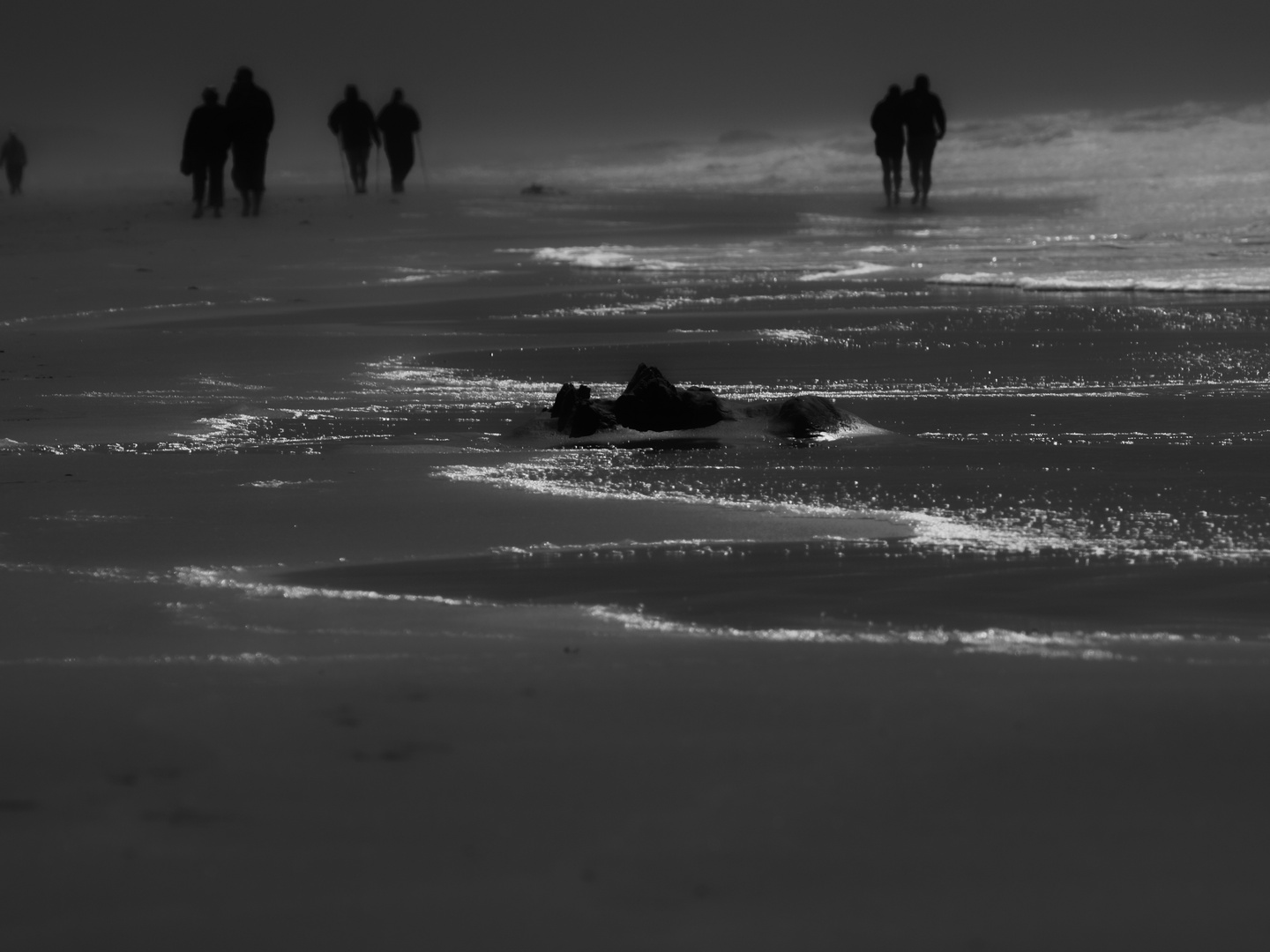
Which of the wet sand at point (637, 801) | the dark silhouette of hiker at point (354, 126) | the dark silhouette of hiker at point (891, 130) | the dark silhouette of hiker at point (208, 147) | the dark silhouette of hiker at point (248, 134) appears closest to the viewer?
the wet sand at point (637, 801)

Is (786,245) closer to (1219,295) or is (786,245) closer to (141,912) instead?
(1219,295)

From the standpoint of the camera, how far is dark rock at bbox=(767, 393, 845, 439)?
14.2 ft

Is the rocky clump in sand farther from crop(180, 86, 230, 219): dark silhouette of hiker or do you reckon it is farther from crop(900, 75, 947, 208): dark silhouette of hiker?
crop(900, 75, 947, 208): dark silhouette of hiker

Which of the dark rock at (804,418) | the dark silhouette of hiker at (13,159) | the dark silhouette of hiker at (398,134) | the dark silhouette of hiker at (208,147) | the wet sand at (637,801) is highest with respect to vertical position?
the dark silhouette of hiker at (13,159)

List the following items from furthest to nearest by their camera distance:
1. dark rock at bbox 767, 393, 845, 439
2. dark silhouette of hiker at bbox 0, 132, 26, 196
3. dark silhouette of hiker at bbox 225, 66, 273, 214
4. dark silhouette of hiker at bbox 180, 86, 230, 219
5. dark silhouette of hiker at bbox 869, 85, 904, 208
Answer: dark silhouette of hiker at bbox 0, 132, 26, 196
dark silhouette of hiker at bbox 869, 85, 904, 208
dark silhouette of hiker at bbox 225, 66, 273, 214
dark silhouette of hiker at bbox 180, 86, 230, 219
dark rock at bbox 767, 393, 845, 439

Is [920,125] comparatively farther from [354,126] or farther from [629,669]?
[629,669]

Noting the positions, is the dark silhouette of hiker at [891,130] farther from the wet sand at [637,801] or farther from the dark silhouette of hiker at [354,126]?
the wet sand at [637,801]

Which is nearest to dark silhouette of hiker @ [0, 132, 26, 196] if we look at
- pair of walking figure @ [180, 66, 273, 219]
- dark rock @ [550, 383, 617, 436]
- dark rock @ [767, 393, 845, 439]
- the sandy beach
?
pair of walking figure @ [180, 66, 273, 219]

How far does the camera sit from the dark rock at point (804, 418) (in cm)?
432

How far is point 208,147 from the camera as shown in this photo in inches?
620

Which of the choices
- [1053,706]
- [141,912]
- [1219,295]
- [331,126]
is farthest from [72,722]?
[331,126]

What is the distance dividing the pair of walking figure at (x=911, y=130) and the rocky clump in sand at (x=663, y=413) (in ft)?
46.3

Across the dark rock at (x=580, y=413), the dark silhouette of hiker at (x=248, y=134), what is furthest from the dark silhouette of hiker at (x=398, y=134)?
the dark rock at (x=580, y=413)

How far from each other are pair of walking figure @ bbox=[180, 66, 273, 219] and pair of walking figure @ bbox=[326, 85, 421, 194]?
374cm
